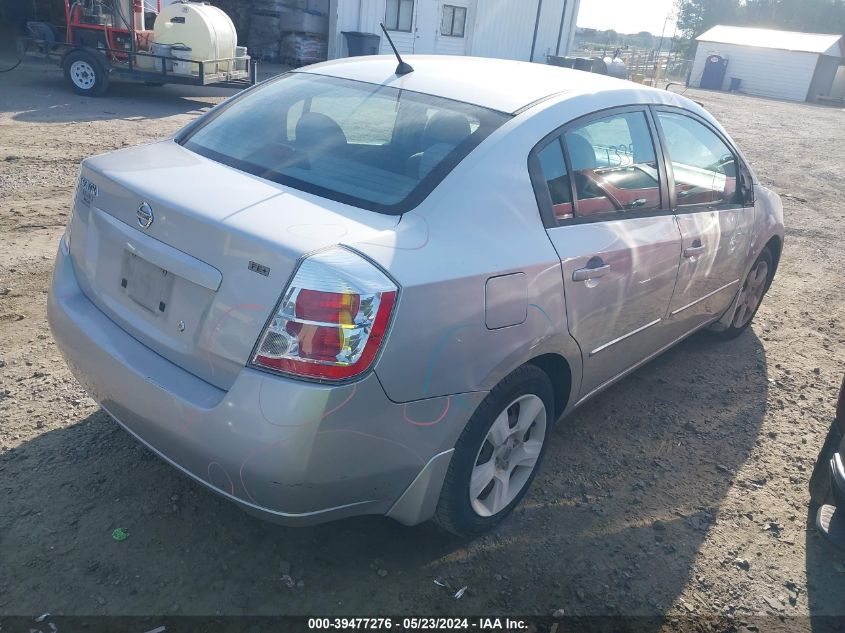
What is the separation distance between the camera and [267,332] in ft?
6.94

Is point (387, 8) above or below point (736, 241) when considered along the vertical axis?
above

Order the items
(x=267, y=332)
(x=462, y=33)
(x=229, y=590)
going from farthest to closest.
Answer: (x=462, y=33), (x=229, y=590), (x=267, y=332)

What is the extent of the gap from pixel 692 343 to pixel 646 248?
2.15m

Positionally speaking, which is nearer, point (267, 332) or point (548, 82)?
point (267, 332)

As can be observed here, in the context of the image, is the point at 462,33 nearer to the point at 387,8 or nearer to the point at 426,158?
the point at 387,8

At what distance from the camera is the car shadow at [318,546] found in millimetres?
2504

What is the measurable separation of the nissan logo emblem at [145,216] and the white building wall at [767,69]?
139ft

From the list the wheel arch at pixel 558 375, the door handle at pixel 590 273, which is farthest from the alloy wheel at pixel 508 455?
the door handle at pixel 590 273

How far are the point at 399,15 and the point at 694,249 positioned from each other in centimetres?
1938

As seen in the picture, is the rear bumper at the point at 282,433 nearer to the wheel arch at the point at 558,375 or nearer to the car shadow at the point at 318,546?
the car shadow at the point at 318,546

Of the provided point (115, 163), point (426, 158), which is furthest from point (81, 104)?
point (426, 158)

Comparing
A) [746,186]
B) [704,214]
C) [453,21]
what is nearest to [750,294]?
[746,186]

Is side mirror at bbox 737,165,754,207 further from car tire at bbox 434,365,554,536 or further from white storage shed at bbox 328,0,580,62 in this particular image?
white storage shed at bbox 328,0,580,62

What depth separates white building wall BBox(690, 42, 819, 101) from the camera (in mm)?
37281
